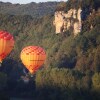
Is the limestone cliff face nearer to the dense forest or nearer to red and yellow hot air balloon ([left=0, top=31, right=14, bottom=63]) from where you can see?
the dense forest

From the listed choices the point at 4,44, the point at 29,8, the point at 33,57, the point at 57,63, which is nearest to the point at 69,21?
the point at 57,63

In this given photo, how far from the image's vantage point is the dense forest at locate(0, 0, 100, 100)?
57594 mm

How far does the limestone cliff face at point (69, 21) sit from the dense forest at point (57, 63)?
84 centimetres

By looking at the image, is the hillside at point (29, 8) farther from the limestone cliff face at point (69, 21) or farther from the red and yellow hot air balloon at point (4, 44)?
the red and yellow hot air balloon at point (4, 44)

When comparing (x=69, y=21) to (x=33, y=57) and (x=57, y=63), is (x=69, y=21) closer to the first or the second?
(x=57, y=63)

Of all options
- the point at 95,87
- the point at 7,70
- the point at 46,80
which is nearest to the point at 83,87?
the point at 95,87

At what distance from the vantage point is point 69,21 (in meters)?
88.6

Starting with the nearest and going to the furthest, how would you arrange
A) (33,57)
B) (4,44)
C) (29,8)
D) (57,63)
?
(4,44)
(33,57)
(57,63)
(29,8)

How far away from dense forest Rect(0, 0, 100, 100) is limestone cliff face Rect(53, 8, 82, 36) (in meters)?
0.84

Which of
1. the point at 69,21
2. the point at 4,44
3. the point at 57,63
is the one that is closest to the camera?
the point at 4,44

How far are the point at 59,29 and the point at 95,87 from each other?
38109 mm

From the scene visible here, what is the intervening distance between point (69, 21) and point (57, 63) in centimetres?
1302

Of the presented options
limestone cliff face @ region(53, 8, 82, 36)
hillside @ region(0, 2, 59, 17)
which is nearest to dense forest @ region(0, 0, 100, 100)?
limestone cliff face @ region(53, 8, 82, 36)

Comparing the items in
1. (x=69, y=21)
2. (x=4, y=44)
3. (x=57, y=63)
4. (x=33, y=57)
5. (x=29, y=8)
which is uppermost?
(x=29, y=8)
